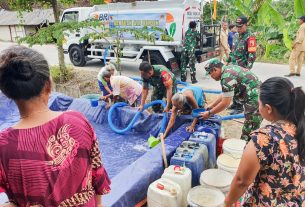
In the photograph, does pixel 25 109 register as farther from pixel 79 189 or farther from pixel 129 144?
pixel 129 144

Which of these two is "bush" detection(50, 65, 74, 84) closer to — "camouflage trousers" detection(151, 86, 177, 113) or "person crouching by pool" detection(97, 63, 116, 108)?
"person crouching by pool" detection(97, 63, 116, 108)

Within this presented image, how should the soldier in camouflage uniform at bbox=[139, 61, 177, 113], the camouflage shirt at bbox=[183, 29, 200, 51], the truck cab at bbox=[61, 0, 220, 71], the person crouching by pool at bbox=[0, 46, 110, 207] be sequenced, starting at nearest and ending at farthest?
the person crouching by pool at bbox=[0, 46, 110, 207], the soldier in camouflage uniform at bbox=[139, 61, 177, 113], the camouflage shirt at bbox=[183, 29, 200, 51], the truck cab at bbox=[61, 0, 220, 71]

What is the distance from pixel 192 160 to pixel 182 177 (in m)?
0.32

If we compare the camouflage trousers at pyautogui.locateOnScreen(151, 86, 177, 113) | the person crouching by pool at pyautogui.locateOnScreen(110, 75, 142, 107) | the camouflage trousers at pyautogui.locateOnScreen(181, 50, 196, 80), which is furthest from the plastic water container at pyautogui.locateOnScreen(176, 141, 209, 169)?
the camouflage trousers at pyautogui.locateOnScreen(181, 50, 196, 80)

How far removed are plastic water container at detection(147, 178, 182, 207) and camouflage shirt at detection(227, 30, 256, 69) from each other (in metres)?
3.58

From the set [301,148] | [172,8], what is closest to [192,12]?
[172,8]

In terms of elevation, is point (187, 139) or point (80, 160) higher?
point (80, 160)

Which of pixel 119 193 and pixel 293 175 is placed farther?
pixel 119 193

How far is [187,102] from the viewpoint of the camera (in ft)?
14.6

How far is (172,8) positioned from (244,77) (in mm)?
5396

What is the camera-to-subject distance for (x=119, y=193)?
2.90m

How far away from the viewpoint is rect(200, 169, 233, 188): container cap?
2979 mm

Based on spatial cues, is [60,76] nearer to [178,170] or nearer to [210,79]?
[210,79]

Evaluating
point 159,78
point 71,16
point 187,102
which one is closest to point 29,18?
point 71,16
